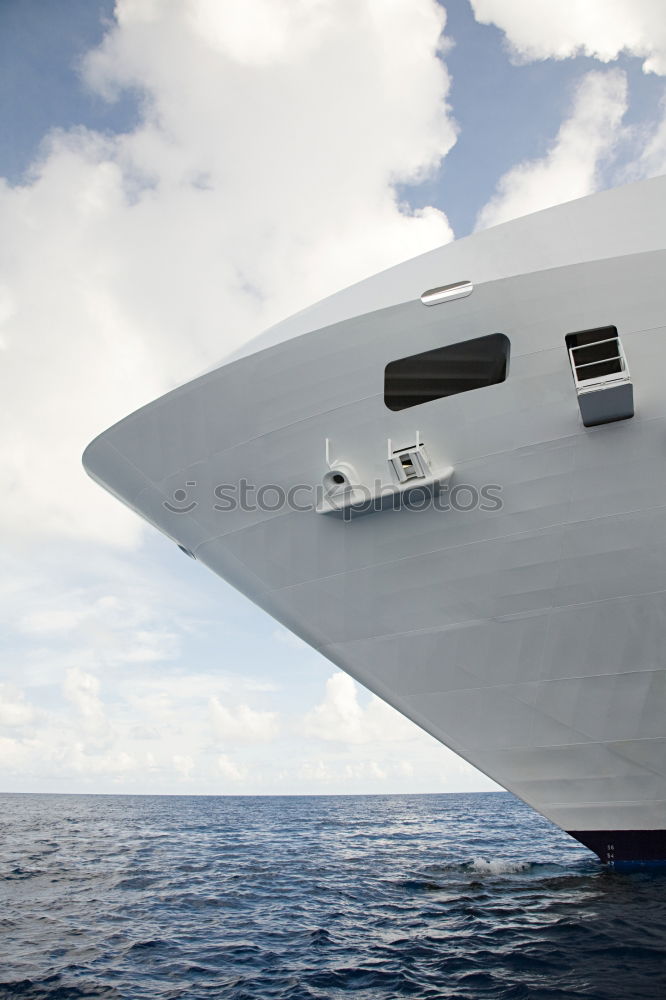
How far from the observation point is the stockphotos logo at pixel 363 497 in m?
6.92

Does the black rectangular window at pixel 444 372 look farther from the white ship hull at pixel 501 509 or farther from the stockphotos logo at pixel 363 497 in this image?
the stockphotos logo at pixel 363 497

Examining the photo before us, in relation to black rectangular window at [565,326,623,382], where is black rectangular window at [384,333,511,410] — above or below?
above

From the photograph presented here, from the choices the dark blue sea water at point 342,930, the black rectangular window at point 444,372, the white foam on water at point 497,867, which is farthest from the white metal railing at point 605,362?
the white foam on water at point 497,867

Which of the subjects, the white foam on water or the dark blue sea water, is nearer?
the dark blue sea water

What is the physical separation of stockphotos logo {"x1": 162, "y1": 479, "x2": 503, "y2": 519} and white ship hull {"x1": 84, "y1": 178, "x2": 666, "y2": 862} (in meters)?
0.08

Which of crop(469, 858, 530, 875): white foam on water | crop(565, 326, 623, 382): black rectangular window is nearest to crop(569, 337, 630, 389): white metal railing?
crop(565, 326, 623, 382): black rectangular window

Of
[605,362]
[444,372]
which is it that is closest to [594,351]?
[605,362]

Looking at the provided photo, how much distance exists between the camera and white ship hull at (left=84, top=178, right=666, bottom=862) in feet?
21.4

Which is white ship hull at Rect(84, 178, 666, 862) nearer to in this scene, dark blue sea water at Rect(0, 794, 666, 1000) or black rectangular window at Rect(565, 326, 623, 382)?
black rectangular window at Rect(565, 326, 623, 382)

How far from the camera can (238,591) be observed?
9141mm

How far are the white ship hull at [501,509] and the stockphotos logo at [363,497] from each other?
0.08 m

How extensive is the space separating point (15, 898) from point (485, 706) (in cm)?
965
